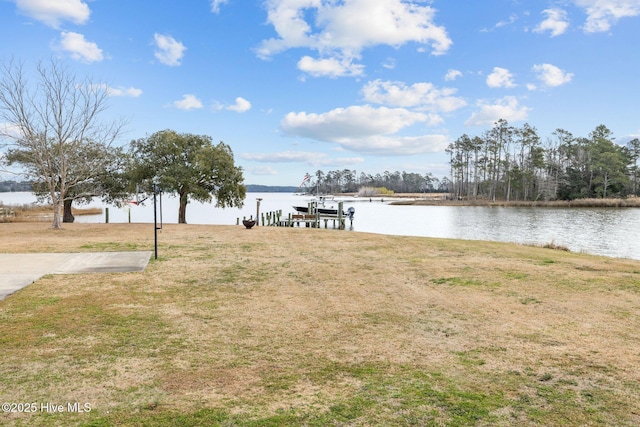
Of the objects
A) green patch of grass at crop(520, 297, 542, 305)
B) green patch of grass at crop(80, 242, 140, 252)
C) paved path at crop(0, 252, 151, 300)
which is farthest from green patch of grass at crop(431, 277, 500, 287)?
green patch of grass at crop(80, 242, 140, 252)

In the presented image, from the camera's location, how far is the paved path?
8148 mm

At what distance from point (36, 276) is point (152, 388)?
6419mm

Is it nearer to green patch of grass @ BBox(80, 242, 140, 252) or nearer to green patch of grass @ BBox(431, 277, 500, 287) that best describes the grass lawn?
green patch of grass @ BBox(431, 277, 500, 287)

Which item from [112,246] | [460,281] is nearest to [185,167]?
[112,246]

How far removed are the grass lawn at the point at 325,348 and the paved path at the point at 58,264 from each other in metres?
0.60

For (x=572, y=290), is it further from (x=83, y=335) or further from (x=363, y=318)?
Answer: (x=83, y=335)

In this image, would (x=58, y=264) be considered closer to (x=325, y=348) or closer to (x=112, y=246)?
(x=112, y=246)

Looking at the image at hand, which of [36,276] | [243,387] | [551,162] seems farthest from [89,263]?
[551,162]

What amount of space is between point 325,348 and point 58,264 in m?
8.19

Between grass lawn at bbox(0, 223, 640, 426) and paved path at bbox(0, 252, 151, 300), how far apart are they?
60cm

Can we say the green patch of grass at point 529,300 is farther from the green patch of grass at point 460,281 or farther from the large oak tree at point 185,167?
the large oak tree at point 185,167

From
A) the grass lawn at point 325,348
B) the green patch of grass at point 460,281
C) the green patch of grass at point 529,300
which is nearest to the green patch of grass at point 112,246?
the grass lawn at point 325,348

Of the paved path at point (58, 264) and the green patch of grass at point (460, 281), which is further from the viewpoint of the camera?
the green patch of grass at point (460, 281)

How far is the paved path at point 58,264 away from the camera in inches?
321
